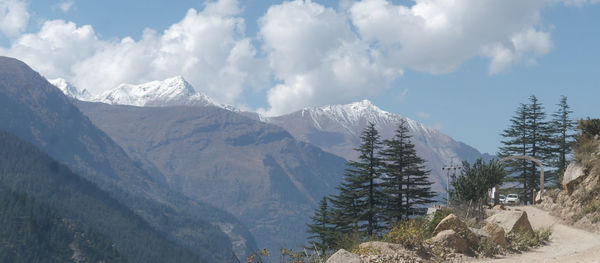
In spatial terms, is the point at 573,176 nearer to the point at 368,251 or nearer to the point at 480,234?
the point at 480,234

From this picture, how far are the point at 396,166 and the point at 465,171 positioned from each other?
2056cm

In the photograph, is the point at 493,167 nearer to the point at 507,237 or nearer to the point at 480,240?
the point at 507,237

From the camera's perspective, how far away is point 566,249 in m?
18.1

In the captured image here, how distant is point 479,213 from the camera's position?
2697 cm

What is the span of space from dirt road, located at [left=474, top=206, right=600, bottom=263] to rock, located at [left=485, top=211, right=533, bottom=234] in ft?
3.35

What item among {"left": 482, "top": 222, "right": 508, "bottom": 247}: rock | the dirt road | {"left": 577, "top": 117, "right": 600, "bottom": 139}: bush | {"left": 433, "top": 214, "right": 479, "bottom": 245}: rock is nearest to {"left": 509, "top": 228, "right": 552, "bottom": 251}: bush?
the dirt road

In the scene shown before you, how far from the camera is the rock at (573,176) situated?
1050 inches

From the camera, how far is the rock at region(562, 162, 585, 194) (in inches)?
1050

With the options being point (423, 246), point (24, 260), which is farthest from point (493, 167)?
point (24, 260)

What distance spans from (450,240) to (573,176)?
1428 centimetres

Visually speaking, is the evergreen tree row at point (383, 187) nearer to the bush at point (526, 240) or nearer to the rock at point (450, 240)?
the bush at point (526, 240)

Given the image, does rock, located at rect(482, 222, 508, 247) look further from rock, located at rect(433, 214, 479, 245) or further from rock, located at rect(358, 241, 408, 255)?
rock, located at rect(358, 241, 408, 255)

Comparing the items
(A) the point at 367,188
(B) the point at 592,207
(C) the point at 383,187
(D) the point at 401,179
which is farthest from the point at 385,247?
(A) the point at 367,188

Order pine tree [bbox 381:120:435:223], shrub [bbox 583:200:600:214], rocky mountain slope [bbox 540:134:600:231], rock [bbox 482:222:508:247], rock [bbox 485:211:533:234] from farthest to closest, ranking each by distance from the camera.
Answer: pine tree [bbox 381:120:435:223]
rocky mountain slope [bbox 540:134:600:231]
shrub [bbox 583:200:600:214]
rock [bbox 485:211:533:234]
rock [bbox 482:222:508:247]
